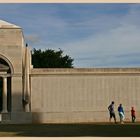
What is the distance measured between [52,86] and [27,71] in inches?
89.1

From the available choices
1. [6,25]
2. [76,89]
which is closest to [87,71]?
[76,89]

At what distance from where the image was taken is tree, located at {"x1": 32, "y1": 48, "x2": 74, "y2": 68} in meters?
62.0

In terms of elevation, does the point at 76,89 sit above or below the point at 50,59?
below

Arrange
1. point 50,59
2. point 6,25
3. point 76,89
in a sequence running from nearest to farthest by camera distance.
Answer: point 6,25 < point 76,89 < point 50,59

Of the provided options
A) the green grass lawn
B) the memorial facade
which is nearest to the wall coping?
the memorial facade

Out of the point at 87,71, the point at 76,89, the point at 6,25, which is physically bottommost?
the point at 76,89

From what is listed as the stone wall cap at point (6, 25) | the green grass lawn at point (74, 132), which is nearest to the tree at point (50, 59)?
the stone wall cap at point (6, 25)

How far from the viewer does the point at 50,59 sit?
62.4 meters

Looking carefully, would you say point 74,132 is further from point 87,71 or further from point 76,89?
point 87,71

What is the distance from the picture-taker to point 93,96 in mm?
41000

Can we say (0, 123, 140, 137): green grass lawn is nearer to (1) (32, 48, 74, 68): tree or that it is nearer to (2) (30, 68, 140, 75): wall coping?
(2) (30, 68, 140, 75): wall coping

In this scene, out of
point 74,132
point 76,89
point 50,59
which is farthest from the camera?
point 50,59

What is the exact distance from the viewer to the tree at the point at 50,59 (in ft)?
203

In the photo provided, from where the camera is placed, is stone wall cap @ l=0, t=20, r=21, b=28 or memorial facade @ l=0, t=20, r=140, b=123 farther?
memorial facade @ l=0, t=20, r=140, b=123
